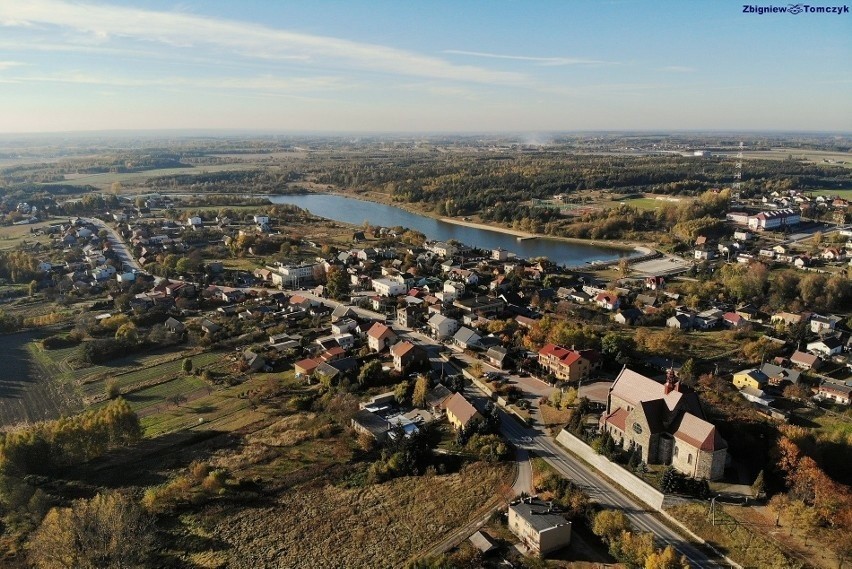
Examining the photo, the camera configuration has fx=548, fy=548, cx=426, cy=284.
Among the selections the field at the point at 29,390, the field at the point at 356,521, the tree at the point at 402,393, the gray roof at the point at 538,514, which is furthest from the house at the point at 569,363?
the field at the point at 29,390

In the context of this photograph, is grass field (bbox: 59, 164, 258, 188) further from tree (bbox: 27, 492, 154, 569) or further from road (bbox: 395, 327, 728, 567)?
road (bbox: 395, 327, 728, 567)

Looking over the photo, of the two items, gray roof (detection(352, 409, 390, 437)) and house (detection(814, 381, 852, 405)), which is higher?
house (detection(814, 381, 852, 405))

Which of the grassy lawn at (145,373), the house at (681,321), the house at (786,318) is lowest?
the grassy lawn at (145,373)

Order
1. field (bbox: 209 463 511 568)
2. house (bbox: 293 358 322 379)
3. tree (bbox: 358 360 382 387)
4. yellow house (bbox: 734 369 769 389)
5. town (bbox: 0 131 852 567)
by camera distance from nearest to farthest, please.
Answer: field (bbox: 209 463 511 568) → town (bbox: 0 131 852 567) → yellow house (bbox: 734 369 769 389) → tree (bbox: 358 360 382 387) → house (bbox: 293 358 322 379)

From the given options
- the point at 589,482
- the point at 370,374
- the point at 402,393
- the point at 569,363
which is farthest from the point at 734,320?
the point at 370,374

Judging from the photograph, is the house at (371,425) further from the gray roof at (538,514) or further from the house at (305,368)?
the gray roof at (538,514)

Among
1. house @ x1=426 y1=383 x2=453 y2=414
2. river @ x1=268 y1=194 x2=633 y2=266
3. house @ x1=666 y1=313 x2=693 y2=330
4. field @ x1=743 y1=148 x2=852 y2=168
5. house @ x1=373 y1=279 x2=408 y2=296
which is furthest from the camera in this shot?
field @ x1=743 y1=148 x2=852 y2=168

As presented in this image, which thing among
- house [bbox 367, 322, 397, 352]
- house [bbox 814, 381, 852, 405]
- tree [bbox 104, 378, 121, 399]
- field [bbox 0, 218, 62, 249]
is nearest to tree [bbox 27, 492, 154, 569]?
tree [bbox 104, 378, 121, 399]

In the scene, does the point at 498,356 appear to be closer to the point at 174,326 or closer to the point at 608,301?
the point at 608,301

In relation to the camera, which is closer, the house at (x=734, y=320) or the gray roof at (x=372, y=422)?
the gray roof at (x=372, y=422)
